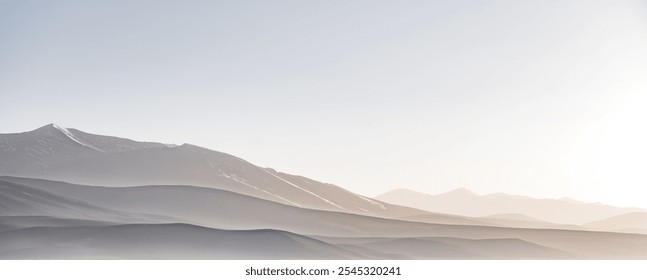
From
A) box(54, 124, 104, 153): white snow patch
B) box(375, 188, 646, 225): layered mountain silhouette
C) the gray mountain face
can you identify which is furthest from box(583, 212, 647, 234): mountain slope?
box(54, 124, 104, 153): white snow patch

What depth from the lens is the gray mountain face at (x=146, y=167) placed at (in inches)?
156

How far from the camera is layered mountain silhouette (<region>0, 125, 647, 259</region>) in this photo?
3873 mm

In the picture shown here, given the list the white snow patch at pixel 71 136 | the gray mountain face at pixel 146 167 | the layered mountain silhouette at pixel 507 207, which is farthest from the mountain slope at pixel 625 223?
the white snow patch at pixel 71 136

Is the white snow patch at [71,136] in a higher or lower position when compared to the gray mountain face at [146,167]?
higher

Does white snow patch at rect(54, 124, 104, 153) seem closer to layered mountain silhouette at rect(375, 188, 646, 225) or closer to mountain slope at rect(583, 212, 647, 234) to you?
layered mountain silhouette at rect(375, 188, 646, 225)

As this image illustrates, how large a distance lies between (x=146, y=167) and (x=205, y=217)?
1.37 ft

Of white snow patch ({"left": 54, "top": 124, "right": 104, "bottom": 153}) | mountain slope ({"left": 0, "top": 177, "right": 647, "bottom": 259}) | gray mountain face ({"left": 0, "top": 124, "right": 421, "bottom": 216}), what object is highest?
white snow patch ({"left": 54, "top": 124, "right": 104, "bottom": 153})

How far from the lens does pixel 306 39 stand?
4234mm

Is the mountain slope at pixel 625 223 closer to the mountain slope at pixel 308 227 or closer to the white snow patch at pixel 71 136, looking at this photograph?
the mountain slope at pixel 308 227

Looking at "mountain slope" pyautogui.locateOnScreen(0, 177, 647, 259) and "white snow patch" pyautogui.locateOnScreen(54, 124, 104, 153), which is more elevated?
"white snow patch" pyautogui.locateOnScreen(54, 124, 104, 153)

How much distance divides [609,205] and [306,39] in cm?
191

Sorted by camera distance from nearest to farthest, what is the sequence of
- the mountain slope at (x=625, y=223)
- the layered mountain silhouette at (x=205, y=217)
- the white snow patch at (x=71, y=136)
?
the layered mountain silhouette at (x=205, y=217), the white snow patch at (x=71, y=136), the mountain slope at (x=625, y=223)

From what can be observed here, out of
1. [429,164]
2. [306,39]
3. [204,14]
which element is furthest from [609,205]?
[204,14]
